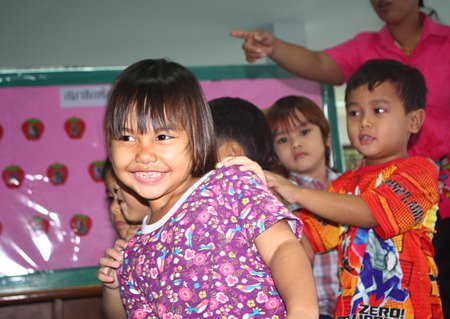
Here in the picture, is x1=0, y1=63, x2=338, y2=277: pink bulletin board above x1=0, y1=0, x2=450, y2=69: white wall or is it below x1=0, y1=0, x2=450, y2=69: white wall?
below

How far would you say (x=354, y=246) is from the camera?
1412 mm

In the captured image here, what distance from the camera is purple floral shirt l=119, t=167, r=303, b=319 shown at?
0.91 metres

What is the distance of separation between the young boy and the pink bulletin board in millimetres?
1301

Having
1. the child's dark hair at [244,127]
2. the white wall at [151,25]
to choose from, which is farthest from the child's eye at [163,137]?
the white wall at [151,25]

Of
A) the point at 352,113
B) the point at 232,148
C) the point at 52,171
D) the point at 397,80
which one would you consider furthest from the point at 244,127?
the point at 52,171

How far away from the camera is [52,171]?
253 centimetres

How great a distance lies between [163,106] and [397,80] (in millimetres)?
761

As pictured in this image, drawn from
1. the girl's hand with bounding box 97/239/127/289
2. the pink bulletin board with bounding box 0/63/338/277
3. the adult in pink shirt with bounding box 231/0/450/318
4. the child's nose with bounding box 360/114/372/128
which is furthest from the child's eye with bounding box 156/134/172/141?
the pink bulletin board with bounding box 0/63/338/277

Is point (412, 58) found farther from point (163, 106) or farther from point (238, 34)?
point (163, 106)

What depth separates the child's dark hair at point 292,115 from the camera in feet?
6.91

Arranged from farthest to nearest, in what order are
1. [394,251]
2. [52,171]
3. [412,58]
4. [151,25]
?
[151,25], [52,171], [412,58], [394,251]

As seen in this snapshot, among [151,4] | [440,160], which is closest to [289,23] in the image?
[151,4]

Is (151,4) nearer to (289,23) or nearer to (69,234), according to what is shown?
(289,23)

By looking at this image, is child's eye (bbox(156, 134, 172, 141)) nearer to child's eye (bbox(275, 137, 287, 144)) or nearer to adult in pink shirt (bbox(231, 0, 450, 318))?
adult in pink shirt (bbox(231, 0, 450, 318))
